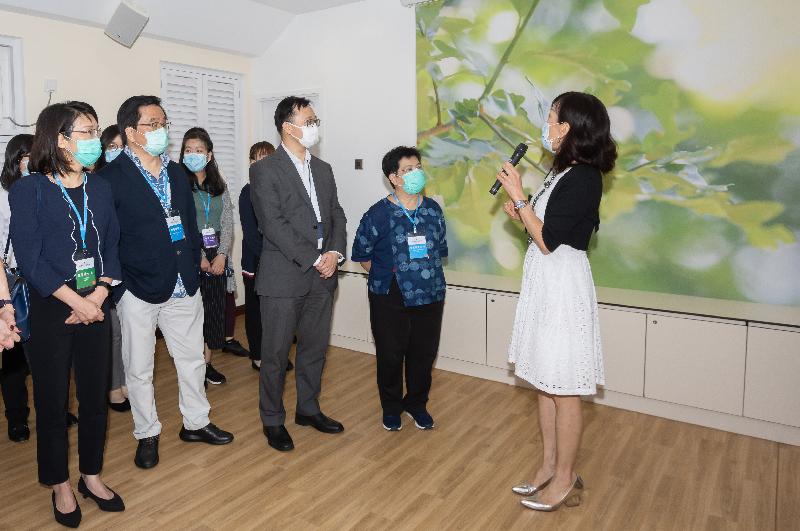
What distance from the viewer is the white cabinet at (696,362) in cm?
343

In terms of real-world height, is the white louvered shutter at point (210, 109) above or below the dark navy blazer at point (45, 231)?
above

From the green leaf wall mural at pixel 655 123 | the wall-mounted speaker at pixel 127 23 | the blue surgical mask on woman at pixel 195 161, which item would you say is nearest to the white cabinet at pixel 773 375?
the green leaf wall mural at pixel 655 123

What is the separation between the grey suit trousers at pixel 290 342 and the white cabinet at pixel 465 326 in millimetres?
1359

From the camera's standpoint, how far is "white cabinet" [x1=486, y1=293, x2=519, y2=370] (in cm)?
427

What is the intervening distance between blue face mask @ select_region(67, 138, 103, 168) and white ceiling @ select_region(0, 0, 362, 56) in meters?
2.77

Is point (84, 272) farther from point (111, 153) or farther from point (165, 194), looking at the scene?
point (111, 153)

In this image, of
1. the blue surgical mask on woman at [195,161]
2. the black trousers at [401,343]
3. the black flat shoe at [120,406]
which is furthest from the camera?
the blue surgical mask on woman at [195,161]

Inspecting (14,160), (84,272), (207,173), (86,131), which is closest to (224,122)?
(207,173)

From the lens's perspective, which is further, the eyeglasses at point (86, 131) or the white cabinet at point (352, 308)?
the white cabinet at point (352, 308)

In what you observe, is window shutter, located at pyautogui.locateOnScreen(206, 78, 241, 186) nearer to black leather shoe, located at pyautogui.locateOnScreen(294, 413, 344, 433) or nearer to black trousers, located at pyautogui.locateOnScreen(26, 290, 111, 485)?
black leather shoe, located at pyautogui.locateOnScreen(294, 413, 344, 433)

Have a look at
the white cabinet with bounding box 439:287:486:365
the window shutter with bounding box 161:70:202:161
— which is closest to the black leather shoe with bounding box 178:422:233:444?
the white cabinet with bounding box 439:287:486:365

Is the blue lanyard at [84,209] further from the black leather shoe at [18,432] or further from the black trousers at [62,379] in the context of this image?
the black leather shoe at [18,432]

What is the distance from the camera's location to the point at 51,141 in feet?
7.70

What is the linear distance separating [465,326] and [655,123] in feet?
6.36
